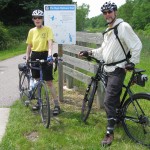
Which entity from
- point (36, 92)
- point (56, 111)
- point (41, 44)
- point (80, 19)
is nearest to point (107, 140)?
point (56, 111)

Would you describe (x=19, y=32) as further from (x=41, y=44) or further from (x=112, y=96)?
(x=112, y=96)

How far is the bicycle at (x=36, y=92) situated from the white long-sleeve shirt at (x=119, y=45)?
1356 millimetres

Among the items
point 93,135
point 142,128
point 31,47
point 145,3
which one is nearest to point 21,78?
point 31,47

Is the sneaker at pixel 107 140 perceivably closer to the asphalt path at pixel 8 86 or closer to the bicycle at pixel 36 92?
the bicycle at pixel 36 92

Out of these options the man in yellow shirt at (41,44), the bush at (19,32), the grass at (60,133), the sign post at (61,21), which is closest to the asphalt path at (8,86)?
the grass at (60,133)

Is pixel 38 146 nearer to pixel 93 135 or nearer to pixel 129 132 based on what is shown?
pixel 93 135

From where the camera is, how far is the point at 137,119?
18.1ft

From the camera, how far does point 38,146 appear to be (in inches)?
221

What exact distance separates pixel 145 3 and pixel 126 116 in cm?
9745

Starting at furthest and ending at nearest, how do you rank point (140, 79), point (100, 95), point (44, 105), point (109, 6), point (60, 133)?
1. point (100, 95)
2. point (44, 105)
3. point (60, 133)
4. point (109, 6)
5. point (140, 79)

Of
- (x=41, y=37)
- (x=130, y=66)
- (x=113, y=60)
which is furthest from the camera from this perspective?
(x=41, y=37)

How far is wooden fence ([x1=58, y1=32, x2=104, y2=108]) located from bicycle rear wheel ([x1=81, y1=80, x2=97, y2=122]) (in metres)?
0.71

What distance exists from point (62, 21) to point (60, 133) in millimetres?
2719

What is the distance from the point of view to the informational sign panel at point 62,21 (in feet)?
25.8
